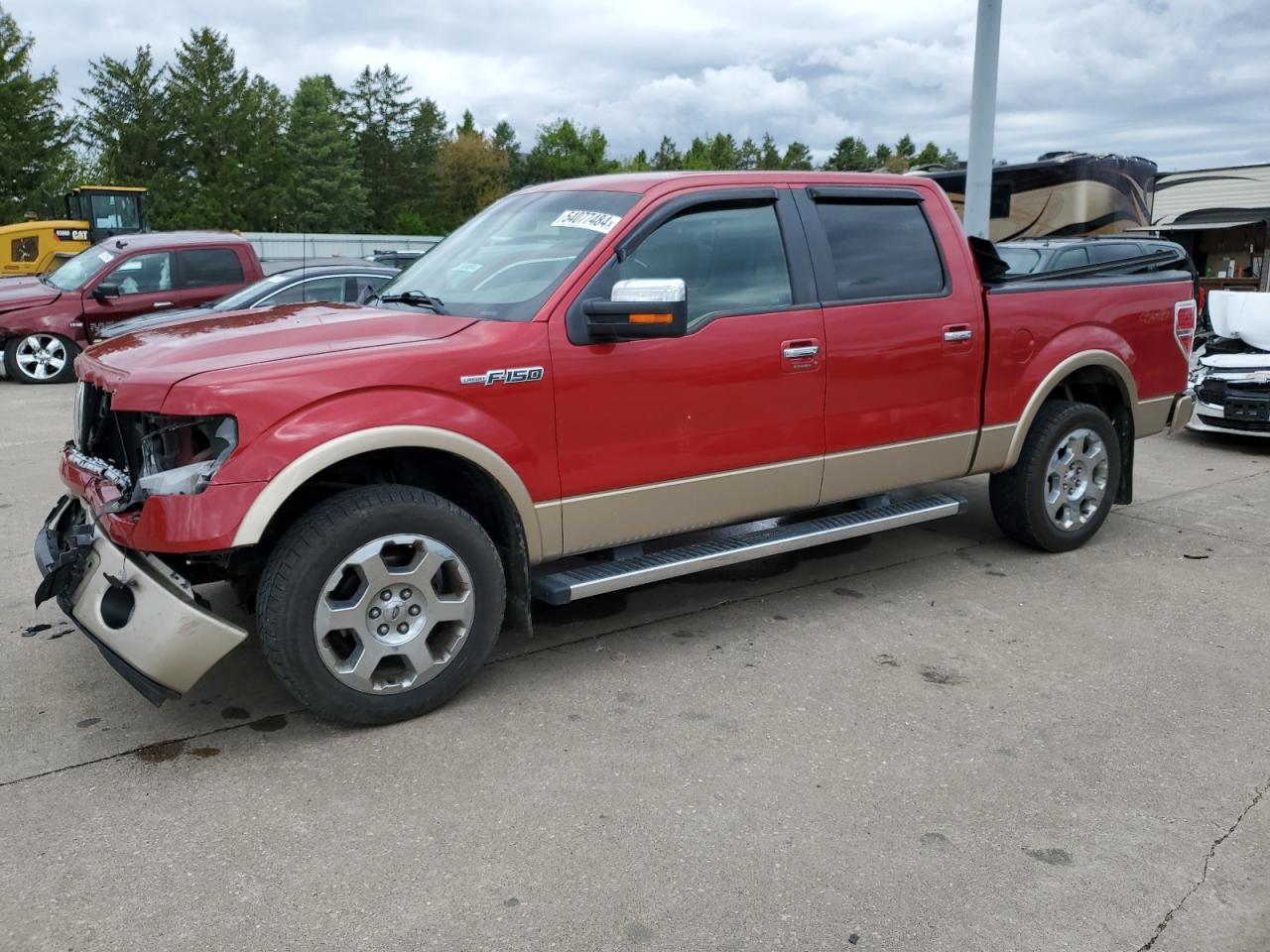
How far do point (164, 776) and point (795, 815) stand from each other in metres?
1.99

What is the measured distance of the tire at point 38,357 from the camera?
1312 centimetres

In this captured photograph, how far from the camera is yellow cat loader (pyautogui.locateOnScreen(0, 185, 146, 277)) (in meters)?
19.4

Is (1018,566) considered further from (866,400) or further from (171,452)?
(171,452)

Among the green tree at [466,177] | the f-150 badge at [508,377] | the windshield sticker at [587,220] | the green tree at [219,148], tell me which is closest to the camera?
the f-150 badge at [508,377]

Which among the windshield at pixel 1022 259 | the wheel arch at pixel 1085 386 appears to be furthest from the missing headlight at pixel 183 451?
A: the windshield at pixel 1022 259

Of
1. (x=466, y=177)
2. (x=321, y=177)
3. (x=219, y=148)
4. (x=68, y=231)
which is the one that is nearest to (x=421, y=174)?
(x=466, y=177)

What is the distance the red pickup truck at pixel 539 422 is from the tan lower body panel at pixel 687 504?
1 cm

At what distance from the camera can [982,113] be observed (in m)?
9.66

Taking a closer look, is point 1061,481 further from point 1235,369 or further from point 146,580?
point 1235,369

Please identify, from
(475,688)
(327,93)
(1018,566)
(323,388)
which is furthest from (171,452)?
(327,93)

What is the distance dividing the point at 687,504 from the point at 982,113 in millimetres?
7111

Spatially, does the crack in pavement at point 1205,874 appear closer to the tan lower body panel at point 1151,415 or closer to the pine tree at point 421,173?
→ the tan lower body panel at point 1151,415

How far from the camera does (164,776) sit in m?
3.35

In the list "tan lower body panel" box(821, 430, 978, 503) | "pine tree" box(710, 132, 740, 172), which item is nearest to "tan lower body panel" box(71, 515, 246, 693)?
"tan lower body panel" box(821, 430, 978, 503)
